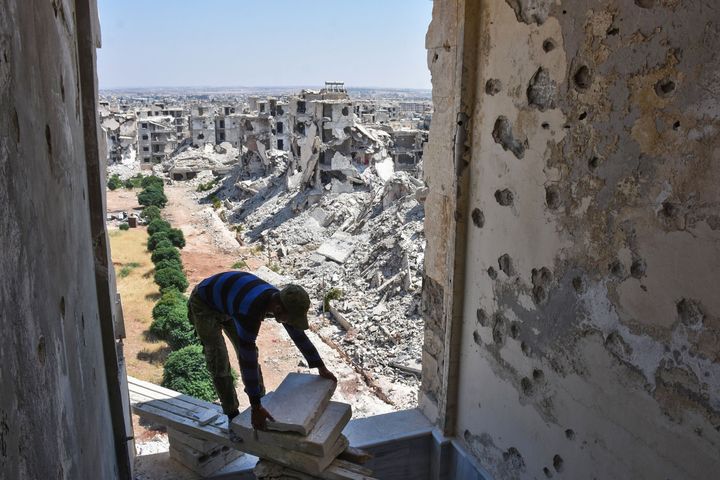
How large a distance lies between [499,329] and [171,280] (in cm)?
1725

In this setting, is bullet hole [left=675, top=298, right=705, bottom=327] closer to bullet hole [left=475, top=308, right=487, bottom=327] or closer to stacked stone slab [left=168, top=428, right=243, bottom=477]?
bullet hole [left=475, top=308, right=487, bottom=327]

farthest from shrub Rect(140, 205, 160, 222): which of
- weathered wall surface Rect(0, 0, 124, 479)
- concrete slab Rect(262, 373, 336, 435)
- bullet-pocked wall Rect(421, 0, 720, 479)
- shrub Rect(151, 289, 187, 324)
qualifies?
weathered wall surface Rect(0, 0, 124, 479)

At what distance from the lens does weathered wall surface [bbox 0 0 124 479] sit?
56.9 inches

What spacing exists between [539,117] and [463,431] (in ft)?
7.81

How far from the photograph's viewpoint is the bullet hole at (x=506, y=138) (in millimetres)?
3549

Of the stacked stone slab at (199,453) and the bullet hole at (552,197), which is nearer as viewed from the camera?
the bullet hole at (552,197)

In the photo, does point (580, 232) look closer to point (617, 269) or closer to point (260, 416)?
point (617, 269)

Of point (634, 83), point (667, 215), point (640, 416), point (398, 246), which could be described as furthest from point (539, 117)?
point (398, 246)

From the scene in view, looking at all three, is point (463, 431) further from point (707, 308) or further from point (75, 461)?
point (75, 461)

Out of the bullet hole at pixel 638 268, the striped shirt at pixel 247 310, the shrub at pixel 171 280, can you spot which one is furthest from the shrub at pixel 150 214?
the bullet hole at pixel 638 268

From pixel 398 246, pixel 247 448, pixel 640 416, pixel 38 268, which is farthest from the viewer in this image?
pixel 398 246

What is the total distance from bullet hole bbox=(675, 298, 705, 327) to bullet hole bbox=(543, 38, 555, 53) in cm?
150

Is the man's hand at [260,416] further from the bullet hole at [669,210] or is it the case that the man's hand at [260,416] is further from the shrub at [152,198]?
the shrub at [152,198]

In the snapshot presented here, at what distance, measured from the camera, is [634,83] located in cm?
273
